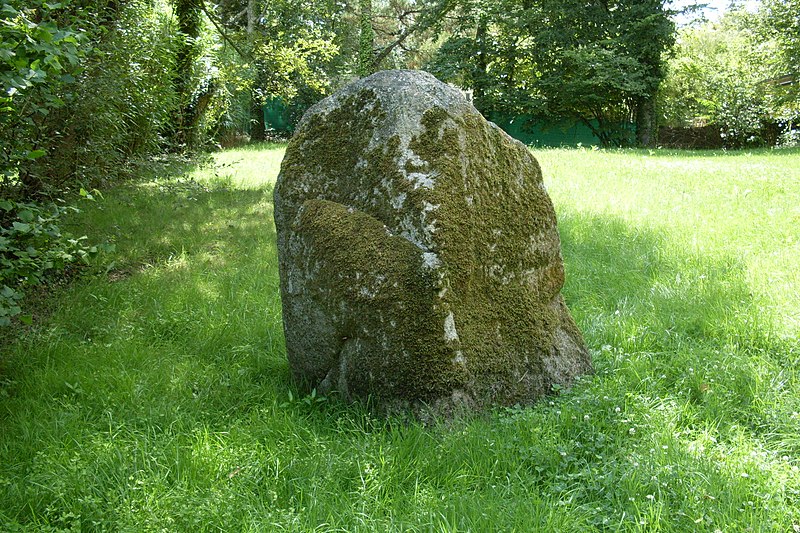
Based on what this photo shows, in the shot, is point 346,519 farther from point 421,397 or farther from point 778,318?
point 778,318

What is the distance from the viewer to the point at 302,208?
373 cm

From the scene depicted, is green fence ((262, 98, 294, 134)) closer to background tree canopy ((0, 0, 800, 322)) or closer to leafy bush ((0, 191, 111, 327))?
background tree canopy ((0, 0, 800, 322))

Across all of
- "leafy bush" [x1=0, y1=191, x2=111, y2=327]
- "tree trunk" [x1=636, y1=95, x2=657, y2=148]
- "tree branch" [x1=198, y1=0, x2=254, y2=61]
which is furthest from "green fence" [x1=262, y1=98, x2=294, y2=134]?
"leafy bush" [x1=0, y1=191, x2=111, y2=327]

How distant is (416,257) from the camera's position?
3.24 metres

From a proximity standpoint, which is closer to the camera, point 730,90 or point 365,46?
point 730,90

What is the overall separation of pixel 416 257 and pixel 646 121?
24310 millimetres

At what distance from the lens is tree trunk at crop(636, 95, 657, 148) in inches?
964

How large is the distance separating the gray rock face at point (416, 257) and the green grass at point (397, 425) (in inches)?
9.5

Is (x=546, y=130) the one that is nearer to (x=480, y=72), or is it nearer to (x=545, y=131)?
A: (x=545, y=131)

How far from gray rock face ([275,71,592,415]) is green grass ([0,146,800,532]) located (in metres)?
0.24

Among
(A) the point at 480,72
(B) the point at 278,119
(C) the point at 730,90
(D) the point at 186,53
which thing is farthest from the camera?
(B) the point at 278,119

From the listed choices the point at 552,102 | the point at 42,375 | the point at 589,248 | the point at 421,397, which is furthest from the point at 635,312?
the point at 552,102

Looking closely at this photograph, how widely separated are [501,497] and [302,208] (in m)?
2.06

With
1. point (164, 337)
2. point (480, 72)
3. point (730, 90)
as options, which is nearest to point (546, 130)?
point (480, 72)
